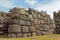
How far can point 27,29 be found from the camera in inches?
648

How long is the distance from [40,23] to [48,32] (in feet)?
5.33

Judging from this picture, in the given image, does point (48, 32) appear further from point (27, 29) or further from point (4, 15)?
point (4, 15)

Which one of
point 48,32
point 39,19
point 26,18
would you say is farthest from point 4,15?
point 48,32

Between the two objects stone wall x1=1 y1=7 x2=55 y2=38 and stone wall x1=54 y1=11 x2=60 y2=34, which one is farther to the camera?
stone wall x1=54 y1=11 x2=60 y2=34

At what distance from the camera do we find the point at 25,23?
53.9 feet

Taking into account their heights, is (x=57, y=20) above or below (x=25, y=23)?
above

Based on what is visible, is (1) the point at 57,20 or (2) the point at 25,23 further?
(1) the point at 57,20

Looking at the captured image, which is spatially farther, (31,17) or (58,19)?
(58,19)

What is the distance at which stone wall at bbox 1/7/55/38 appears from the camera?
16.0 m

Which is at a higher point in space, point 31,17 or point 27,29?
point 31,17

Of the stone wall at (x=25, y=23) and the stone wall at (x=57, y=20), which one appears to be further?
the stone wall at (x=57, y=20)

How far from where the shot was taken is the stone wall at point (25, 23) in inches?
631

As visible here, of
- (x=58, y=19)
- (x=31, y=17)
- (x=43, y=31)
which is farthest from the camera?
(x=58, y=19)

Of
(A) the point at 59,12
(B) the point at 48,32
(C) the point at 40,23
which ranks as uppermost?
(A) the point at 59,12
